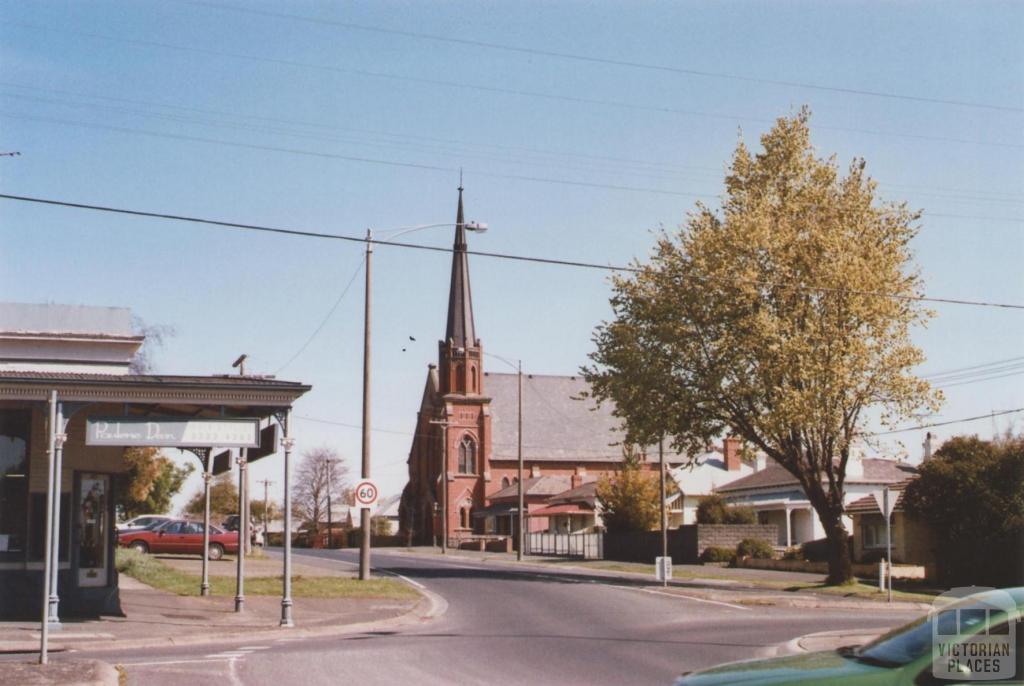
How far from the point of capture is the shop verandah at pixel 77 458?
1833 cm

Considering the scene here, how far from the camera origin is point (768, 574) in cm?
4203

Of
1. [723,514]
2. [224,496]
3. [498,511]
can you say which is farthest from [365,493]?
[224,496]

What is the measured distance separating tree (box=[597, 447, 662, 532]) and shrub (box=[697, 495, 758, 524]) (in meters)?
3.34

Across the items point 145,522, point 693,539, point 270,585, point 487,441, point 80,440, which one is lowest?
point 693,539

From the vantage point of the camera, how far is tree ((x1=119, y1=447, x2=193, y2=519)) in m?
37.0

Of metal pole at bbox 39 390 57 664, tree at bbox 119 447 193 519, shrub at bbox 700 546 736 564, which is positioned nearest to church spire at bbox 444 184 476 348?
tree at bbox 119 447 193 519

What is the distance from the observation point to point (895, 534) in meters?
46.3

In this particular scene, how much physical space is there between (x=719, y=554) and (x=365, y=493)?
27.3m

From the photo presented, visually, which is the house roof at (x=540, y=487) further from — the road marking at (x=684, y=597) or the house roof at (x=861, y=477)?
the road marking at (x=684, y=597)

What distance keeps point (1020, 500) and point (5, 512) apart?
1132 inches

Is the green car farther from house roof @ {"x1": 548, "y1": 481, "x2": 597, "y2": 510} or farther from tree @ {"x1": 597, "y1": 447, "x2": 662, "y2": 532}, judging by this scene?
house roof @ {"x1": 548, "y1": 481, "x2": 597, "y2": 510}

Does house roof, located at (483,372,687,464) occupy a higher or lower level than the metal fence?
higher

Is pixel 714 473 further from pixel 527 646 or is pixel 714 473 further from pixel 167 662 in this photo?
pixel 167 662

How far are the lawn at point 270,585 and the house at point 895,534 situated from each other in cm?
1970
